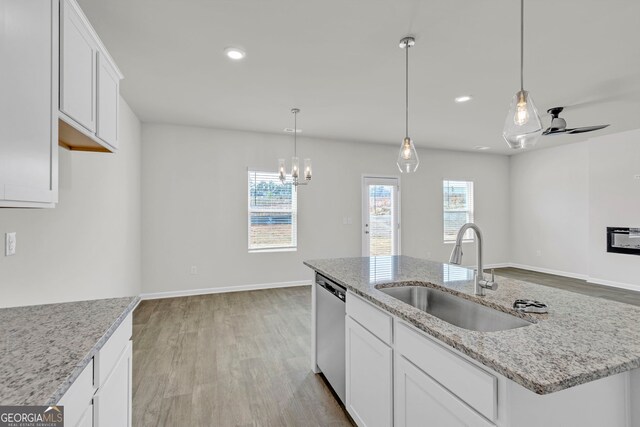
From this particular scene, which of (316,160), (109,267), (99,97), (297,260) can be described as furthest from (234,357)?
(316,160)

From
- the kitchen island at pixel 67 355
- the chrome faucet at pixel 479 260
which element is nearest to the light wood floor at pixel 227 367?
the kitchen island at pixel 67 355

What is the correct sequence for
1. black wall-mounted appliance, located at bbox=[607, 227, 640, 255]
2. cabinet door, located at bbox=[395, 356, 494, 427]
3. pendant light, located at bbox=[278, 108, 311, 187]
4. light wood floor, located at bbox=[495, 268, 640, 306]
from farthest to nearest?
black wall-mounted appliance, located at bbox=[607, 227, 640, 255] → light wood floor, located at bbox=[495, 268, 640, 306] → pendant light, located at bbox=[278, 108, 311, 187] → cabinet door, located at bbox=[395, 356, 494, 427]

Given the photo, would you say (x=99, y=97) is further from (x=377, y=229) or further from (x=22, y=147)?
(x=377, y=229)

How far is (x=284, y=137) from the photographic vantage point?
5512mm

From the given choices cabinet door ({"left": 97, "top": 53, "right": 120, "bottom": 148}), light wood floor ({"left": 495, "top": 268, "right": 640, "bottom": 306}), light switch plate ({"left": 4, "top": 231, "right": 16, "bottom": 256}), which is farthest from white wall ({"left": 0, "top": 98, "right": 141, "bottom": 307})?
light wood floor ({"left": 495, "top": 268, "right": 640, "bottom": 306})

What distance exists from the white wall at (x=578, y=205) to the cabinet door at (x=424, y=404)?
19.8 feet

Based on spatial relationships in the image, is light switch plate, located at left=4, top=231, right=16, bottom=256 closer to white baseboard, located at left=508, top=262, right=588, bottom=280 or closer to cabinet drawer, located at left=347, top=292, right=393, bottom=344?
cabinet drawer, located at left=347, top=292, right=393, bottom=344

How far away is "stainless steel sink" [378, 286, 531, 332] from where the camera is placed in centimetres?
147

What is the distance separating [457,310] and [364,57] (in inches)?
86.8

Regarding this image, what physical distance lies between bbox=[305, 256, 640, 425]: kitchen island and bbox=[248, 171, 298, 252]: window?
383 cm

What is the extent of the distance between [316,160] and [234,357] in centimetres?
375

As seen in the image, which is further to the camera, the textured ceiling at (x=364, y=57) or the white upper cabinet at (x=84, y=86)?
the textured ceiling at (x=364, y=57)

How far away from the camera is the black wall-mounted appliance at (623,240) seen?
5043 mm

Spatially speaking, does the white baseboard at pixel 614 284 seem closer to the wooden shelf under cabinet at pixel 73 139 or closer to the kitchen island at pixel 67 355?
the kitchen island at pixel 67 355
